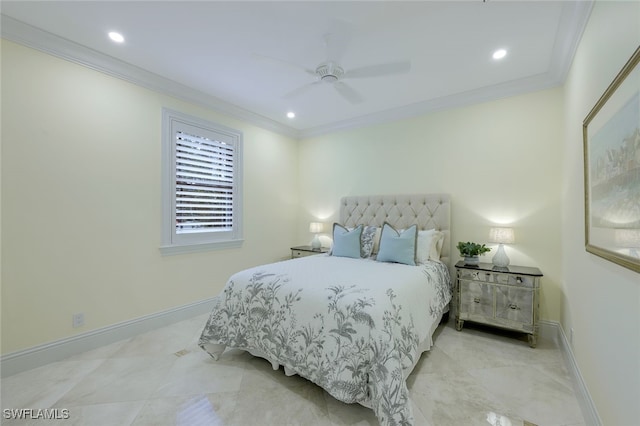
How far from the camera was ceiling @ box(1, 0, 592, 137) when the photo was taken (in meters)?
2.00

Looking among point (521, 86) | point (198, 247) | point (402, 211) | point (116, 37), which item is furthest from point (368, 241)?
point (116, 37)

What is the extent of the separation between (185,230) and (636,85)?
152 inches

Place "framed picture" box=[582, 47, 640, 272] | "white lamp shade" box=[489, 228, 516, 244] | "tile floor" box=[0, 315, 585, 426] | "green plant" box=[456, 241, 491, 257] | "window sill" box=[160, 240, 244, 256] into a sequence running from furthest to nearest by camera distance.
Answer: "window sill" box=[160, 240, 244, 256] < "green plant" box=[456, 241, 491, 257] < "white lamp shade" box=[489, 228, 516, 244] < "tile floor" box=[0, 315, 585, 426] < "framed picture" box=[582, 47, 640, 272]

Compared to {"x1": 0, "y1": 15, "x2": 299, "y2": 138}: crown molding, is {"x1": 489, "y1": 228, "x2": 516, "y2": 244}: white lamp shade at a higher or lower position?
lower

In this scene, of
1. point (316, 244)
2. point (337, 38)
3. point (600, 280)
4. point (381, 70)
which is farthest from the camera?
point (316, 244)

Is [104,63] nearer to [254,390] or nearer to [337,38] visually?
[337,38]

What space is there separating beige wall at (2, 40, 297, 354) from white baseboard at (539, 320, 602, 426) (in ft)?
12.4

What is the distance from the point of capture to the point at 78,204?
253cm

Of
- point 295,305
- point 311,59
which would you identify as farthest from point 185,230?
point 311,59

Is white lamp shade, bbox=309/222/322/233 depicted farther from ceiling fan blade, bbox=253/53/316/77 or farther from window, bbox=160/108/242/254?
ceiling fan blade, bbox=253/53/316/77

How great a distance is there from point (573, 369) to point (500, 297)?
779 millimetres

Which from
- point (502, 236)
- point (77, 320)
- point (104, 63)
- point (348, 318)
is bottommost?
point (77, 320)

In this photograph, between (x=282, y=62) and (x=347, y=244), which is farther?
(x=347, y=244)

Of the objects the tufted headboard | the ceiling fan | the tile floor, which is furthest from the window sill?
the ceiling fan
